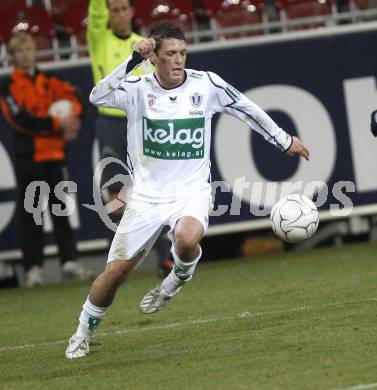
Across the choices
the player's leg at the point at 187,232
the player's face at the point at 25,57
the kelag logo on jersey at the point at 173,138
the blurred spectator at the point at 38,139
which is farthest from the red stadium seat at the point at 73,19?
the player's leg at the point at 187,232

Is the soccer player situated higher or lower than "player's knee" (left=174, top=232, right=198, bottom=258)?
higher

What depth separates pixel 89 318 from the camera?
7.91 m

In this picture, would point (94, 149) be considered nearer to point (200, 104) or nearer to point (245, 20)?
point (245, 20)

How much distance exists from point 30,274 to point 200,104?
5.20 m

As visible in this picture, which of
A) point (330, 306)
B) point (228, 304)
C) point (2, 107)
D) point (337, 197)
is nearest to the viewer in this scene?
point (330, 306)

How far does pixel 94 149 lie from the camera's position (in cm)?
1326

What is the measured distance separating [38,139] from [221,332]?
191 inches

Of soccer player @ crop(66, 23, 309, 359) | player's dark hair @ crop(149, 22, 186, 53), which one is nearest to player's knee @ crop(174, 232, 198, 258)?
soccer player @ crop(66, 23, 309, 359)

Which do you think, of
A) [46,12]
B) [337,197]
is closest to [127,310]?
[337,197]

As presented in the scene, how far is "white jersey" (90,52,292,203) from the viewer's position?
811cm

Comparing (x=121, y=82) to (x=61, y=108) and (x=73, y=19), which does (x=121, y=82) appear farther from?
(x=73, y=19)

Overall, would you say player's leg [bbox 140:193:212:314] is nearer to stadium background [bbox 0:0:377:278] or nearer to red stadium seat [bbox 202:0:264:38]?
stadium background [bbox 0:0:377:278]

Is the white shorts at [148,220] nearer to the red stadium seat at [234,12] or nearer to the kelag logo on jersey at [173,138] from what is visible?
the kelag logo on jersey at [173,138]

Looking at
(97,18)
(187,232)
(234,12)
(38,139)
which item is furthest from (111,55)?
(187,232)
